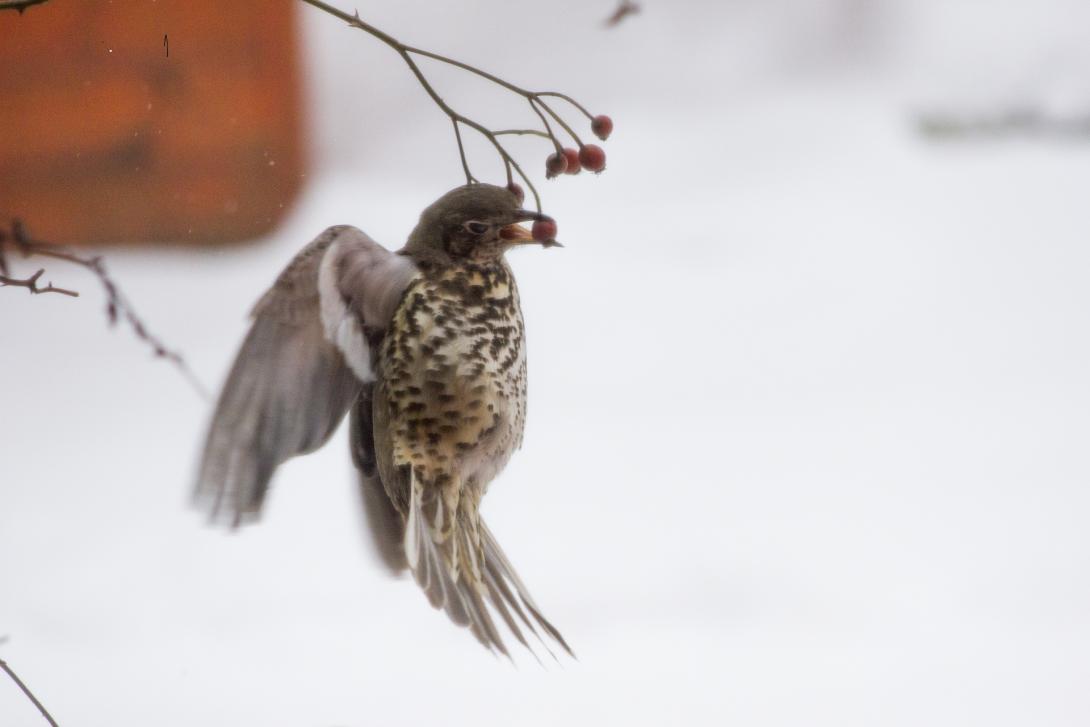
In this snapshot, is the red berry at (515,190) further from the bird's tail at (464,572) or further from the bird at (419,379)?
the bird's tail at (464,572)

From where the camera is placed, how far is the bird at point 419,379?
0.47 meters

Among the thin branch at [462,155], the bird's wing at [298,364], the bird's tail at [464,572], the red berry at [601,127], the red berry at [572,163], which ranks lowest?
the bird's tail at [464,572]

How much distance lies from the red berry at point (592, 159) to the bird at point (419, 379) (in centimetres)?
3

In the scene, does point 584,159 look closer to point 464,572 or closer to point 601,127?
point 601,127

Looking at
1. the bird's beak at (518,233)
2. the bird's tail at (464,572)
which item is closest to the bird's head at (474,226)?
the bird's beak at (518,233)

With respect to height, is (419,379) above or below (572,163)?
below

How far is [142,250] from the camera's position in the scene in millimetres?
521

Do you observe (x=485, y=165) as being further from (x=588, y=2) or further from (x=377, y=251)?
(x=377, y=251)

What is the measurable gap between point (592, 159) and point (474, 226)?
6 cm

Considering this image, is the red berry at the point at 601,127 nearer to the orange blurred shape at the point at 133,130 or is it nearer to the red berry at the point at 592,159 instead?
the red berry at the point at 592,159

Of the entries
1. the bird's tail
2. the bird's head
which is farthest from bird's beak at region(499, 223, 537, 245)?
the bird's tail

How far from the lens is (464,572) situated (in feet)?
1.75

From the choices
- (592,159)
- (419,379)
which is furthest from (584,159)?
(419,379)

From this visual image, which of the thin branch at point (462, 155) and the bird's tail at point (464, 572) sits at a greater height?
the thin branch at point (462, 155)
